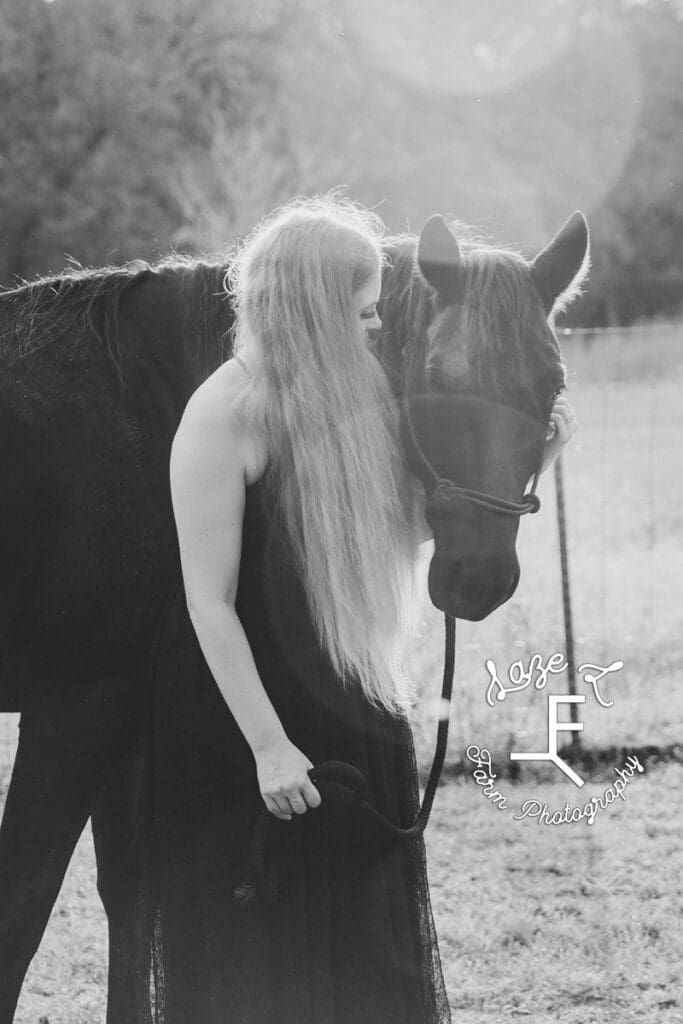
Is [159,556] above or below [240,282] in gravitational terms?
below

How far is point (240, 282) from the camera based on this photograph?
6.12 ft

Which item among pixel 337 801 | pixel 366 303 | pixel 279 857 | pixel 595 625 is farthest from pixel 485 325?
pixel 595 625

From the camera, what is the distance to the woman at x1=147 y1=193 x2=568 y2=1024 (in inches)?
68.7

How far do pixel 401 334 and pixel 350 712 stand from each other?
728mm

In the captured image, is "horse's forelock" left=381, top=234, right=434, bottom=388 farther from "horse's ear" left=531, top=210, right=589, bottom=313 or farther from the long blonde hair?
"horse's ear" left=531, top=210, right=589, bottom=313

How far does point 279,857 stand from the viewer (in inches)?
76.0

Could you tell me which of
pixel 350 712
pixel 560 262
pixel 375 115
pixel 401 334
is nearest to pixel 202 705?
pixel 350 712

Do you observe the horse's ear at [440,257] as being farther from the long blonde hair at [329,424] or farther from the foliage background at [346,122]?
the foliage background at [346,122]

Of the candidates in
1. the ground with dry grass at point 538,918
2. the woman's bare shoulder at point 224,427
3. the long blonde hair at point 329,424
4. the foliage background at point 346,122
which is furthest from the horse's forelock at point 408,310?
the foliage background at point 346,122

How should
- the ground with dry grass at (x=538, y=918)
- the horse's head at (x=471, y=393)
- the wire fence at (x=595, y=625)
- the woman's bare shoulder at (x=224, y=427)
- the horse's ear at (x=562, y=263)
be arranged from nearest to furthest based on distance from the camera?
the woman's bare shoulder at (x=224, y=427)
the horse's head at (x=471, y=393)
the horse's ear at (x=562, y=263)
the ground with dry grass at (x=538, y=918)
the wire fence at (x=595, y=625)

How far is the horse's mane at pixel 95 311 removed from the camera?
215 cm

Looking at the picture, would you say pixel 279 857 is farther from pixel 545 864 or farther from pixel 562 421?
pixel 545 864

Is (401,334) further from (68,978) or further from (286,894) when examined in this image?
(68,978)

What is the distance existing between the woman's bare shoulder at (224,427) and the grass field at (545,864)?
97 centimetres
